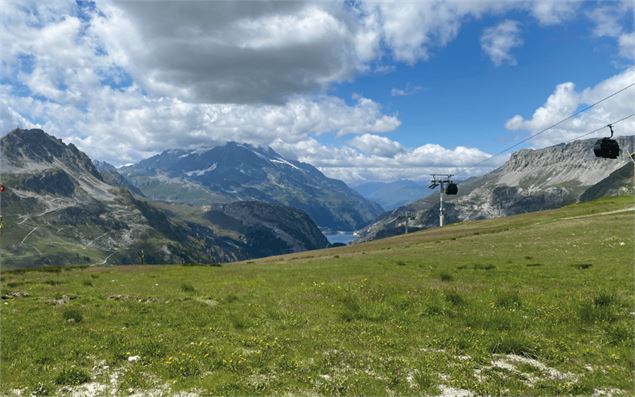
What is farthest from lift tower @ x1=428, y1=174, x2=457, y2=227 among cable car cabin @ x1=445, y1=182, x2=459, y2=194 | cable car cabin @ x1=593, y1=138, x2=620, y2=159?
cable car cabin @ x1=593, y1=138, x2=620, y2=159

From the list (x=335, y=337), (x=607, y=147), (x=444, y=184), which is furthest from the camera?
(x=444, y=184)

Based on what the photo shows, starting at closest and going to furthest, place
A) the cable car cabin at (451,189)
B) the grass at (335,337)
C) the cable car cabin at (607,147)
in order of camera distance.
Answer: the grass at (335,337) → the cable car cabin at (607,147) → the cable car cabin at (451,189)

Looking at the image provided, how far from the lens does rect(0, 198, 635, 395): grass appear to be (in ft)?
45.1

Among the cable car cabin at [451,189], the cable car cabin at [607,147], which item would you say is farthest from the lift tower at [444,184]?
the cable car cabin at [607,147]

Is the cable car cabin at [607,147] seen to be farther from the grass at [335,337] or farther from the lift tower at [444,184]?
the lift tower at [444,184]

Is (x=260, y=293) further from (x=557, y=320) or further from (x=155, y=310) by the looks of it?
(x=557, y=320)

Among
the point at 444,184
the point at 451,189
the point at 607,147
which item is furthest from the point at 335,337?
the point at 444,184

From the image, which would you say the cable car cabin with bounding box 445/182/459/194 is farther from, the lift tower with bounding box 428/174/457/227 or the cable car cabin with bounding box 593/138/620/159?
the cable car cabin with bounding box 593/138/620/159

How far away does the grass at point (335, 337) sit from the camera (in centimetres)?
1375

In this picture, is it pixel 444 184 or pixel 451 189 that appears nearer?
pixel 451 189

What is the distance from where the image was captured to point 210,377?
1395 centimetres

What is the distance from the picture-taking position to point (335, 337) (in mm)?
18344

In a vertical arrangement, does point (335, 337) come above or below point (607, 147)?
below

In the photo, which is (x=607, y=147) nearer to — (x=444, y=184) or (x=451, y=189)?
(x=451, y=189)
